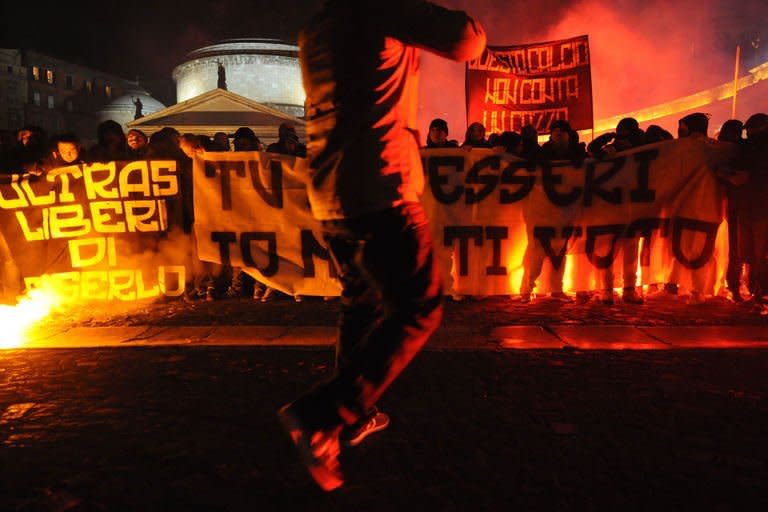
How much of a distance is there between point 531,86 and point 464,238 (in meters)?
3.66

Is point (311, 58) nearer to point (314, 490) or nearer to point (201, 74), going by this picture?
point (314, 490)

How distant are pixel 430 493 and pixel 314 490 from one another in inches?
16.1

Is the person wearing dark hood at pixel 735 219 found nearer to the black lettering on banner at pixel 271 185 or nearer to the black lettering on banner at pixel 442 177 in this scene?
the black lettering on banner at pixel 442 177

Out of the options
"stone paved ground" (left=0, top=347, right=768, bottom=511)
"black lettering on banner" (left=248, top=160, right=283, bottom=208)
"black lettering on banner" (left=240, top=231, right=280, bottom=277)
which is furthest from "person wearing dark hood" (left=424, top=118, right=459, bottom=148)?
"stone paved ground" (left=0, top=347, right=768, bottom=511)

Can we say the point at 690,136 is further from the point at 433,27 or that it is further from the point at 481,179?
the point at 433,27

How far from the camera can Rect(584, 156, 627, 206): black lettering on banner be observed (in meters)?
6.10

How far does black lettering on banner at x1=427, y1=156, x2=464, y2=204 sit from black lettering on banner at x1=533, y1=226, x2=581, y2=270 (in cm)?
86

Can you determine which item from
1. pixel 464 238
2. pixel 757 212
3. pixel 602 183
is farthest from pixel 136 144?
pixel 757 212

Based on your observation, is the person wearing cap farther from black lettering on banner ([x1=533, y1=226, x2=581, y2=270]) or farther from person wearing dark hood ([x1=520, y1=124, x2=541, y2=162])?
black lettering on banner ([x1=533, y1=226, x2=581, y2=270])

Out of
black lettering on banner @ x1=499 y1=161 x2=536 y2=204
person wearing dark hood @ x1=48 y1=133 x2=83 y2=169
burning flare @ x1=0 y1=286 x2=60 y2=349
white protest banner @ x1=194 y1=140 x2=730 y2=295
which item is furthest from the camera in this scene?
person wearing dark hood @ x1=48 y1=133 x2=83 y2=169

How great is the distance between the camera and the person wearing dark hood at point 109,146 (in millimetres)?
6621

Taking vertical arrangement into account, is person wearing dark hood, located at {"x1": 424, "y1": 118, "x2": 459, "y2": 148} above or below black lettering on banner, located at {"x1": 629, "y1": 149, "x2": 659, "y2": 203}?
above

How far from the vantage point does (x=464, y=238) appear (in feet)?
20.2

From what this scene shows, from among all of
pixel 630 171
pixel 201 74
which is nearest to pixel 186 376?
pixel 630 171
